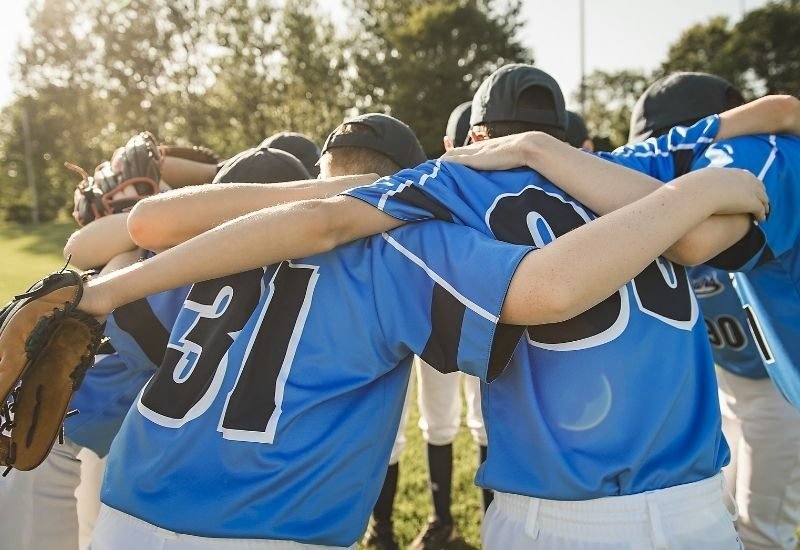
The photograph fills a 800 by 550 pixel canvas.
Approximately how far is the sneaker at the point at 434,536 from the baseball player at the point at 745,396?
1674mm

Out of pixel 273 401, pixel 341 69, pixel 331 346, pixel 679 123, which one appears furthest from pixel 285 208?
pixel 341 69

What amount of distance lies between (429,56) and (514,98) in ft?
121

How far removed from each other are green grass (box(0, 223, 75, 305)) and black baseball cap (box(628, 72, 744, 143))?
13.9m

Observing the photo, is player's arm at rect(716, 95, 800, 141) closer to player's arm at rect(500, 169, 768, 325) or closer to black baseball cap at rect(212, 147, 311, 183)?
player's arm at rect(500, 169, 768, 325)

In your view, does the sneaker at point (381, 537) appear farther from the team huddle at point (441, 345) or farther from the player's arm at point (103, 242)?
the player's arm at point (103, 242)

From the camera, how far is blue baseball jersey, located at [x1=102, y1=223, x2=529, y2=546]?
5.63 feet

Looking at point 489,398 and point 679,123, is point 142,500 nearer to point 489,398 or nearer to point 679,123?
point 489,398

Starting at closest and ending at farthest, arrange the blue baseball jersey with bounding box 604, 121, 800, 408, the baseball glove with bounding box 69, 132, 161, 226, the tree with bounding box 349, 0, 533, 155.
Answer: the blue baseball jersey with bounding box 604, 121, 800, 408 < the baseball glove with bounding box 69, 132, 161, 226 < the tree with bounding box 349, 0, 533, 155

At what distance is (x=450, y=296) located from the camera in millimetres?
1726

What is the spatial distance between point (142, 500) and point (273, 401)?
1.47 ft

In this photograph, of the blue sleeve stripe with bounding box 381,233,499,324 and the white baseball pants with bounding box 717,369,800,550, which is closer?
the blue sleeve stripe with bounding box 381,233,499,324

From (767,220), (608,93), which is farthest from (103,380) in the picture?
(608,93)

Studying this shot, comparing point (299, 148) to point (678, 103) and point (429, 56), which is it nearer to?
point (678, 103)

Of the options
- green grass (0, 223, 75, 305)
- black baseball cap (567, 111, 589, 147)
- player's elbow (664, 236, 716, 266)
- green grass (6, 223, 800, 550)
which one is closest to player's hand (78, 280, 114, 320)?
player's elbow (664, 236, 716, 266)
